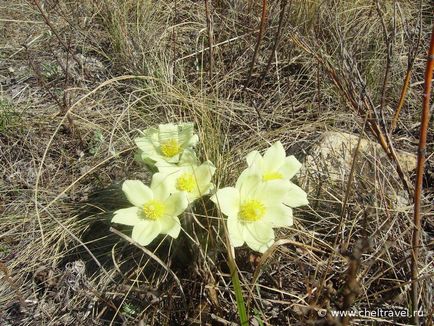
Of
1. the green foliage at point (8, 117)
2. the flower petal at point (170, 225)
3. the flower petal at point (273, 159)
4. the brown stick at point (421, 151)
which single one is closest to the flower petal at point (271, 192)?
the flower petal at point (273, 159)

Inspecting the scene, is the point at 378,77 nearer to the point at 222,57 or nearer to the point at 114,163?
the point at 222,57

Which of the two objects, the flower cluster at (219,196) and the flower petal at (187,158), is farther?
the flower petal at (187,158)

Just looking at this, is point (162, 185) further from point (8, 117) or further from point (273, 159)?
point (8, 117)

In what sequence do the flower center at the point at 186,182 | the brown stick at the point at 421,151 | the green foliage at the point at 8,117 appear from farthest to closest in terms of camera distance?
the green foliage at the point at 8,117, the flower center at the point at 186,182, the brown stick at the point at 421,151

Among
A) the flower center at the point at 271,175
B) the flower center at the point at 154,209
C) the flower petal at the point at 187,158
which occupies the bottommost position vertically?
the flower center at the point at 154,209

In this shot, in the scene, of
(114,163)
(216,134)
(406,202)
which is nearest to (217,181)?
(216,134)

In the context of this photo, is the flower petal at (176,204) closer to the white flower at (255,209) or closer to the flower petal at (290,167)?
the white flower at (255,209)
